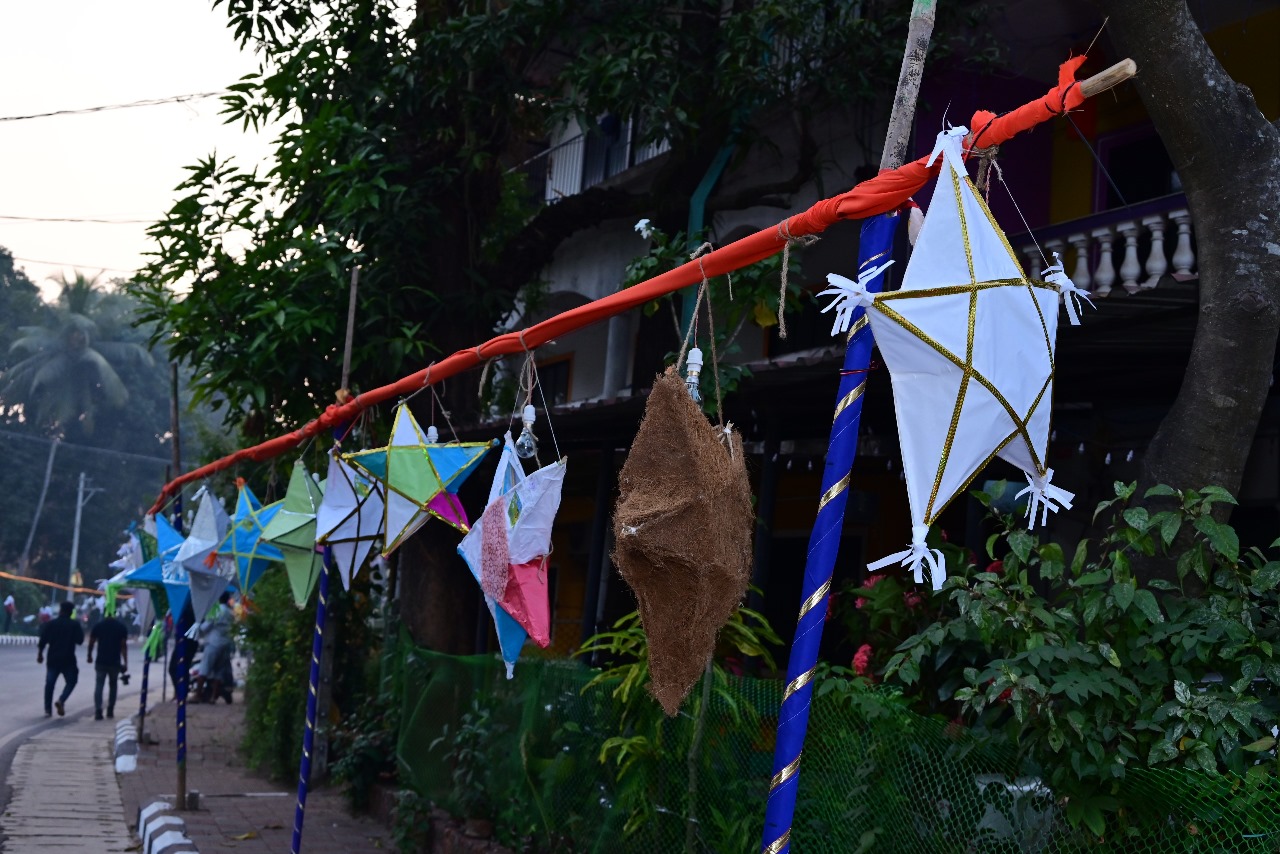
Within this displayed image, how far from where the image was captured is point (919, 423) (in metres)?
3.71

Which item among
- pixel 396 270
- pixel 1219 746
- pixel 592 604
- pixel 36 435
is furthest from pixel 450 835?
pixel 36 435

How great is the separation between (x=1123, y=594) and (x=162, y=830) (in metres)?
8.12

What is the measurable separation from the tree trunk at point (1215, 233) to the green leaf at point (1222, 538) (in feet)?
2.47

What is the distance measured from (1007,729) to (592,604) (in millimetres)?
6812

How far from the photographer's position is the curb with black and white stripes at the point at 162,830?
9.31m

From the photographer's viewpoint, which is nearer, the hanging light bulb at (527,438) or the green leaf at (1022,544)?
the green leaf at (1022,544)

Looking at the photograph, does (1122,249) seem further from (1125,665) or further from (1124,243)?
(1125,665)

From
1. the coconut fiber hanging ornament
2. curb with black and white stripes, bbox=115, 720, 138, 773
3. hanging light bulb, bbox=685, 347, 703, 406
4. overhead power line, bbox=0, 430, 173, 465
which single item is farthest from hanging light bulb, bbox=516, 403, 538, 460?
overhead power line, bbox=0, 430, 173, 465

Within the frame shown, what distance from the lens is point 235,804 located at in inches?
476

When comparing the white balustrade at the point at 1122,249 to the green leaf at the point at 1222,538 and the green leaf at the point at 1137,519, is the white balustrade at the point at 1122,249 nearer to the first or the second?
the green leaf at the point at 1137,519

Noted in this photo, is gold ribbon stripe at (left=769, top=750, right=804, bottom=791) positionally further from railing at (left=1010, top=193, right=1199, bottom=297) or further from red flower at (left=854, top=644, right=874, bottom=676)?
railing at (left=1010, top=193, right=1199, bottom=297)

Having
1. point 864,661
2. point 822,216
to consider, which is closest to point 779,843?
point 822,216

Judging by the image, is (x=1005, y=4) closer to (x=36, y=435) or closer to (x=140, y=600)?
(x=140, y=600)

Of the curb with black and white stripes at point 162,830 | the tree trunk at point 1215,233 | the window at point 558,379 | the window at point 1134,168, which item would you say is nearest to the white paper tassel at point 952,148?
the tree trunk at point 1215,233
